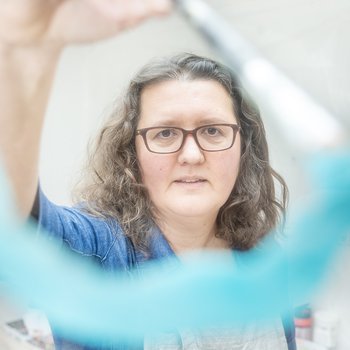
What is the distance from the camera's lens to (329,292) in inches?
27.3

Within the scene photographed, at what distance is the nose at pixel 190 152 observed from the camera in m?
0.64

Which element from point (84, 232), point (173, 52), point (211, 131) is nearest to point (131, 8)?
point (173, 52)

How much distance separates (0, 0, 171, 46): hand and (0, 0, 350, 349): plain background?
0.01m

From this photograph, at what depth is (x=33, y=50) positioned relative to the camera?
2.02ft

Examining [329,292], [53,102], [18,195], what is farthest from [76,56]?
[329,292]

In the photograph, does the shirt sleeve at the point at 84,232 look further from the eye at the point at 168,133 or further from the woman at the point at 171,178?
the eye at the point at 168,133

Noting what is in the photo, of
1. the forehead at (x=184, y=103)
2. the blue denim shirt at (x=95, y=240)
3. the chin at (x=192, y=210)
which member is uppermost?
the forehead at (x=184, y=103)

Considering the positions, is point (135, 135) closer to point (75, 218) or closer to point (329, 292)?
point (75, 218)

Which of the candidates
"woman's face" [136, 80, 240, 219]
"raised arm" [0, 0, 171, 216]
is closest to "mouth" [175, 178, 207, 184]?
"woman's face" [136, 80, 240, 219]

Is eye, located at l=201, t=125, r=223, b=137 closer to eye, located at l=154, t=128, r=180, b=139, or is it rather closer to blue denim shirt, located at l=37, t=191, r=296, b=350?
eye, located at l=154, t=128, r=180, b=139

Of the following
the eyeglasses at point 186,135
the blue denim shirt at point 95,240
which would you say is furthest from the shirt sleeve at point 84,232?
the eyeglasses at point 186,135

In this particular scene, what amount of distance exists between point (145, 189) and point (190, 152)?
0.25 feet

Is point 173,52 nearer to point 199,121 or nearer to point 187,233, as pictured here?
point 199,121

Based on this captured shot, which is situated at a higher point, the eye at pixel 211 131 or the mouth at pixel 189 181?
the eye at pixel 211 131
